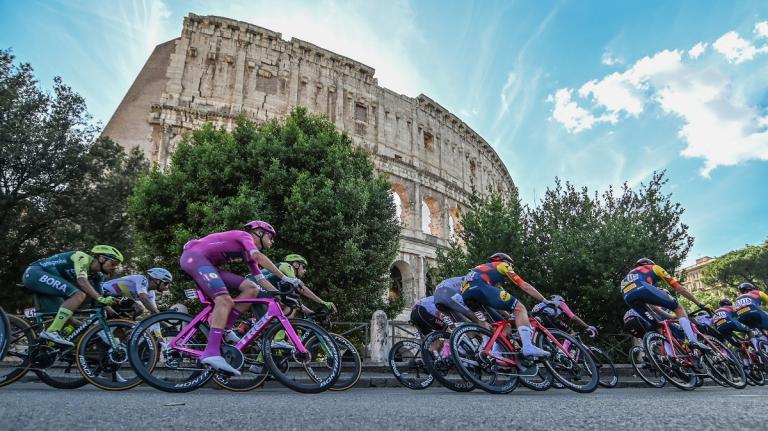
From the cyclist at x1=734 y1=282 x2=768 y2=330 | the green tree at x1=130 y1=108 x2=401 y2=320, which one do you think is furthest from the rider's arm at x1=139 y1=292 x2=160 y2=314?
the cyclist at x1=734 y1=282 x2=768 y2=330

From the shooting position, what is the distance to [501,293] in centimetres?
557

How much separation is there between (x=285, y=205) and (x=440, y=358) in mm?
7762

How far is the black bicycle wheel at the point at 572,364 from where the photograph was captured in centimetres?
527

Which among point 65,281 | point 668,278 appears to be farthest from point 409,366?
point 65,281

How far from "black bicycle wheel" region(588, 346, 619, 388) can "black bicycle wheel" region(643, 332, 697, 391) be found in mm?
573

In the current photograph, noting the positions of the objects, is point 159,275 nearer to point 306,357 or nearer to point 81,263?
point 81,263

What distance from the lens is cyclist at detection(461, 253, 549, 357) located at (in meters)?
5.23

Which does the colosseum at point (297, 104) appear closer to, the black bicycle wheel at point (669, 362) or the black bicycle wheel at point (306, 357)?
the black bicycle wheel at point (669, 362)

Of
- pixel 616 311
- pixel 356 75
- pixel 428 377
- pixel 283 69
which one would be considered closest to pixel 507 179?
pixel 356 75

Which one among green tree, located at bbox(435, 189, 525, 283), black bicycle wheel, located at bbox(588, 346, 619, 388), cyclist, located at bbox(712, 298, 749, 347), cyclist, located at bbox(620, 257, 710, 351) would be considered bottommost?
black bicycle wheel, located at bbox(588, 346, 619, 388)

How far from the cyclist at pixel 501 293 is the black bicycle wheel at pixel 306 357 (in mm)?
2035

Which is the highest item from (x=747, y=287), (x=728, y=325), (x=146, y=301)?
(x=747, y=287)

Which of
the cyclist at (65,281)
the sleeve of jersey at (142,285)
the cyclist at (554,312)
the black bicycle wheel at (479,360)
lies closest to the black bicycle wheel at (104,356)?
the cyclist at (65,281)

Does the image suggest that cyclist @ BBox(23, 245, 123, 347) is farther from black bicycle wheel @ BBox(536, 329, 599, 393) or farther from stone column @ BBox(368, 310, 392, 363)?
stone column @ BBox(368, 310, 392, 363)
